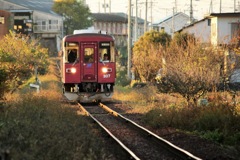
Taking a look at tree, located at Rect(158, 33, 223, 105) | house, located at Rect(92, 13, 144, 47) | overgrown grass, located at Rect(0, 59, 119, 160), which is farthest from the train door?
house, located at Rect(92, 13, 144, 47)

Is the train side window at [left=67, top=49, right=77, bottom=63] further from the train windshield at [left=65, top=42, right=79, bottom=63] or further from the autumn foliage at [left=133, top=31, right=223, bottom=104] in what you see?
the autumn foliage at [left=133, top=31, right=223, bottom=104]

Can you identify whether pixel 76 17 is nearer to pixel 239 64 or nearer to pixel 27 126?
pixel 239 64

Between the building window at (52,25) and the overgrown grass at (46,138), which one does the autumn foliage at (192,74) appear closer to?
the overgrown grass at (46,138)

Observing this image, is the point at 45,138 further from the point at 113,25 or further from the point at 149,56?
the point at 113,25

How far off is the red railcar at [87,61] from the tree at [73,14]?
187ft

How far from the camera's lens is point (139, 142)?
12891 mm

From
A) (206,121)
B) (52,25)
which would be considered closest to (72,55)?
(206,121)

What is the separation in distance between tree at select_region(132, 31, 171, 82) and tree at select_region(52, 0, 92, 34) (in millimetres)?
35087

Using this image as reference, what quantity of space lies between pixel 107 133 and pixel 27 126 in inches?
95.5

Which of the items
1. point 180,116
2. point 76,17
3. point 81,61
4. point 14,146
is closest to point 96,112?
point 81,61

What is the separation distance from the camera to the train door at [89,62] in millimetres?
23781

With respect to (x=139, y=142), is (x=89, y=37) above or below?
above

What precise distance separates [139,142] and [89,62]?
449 inches

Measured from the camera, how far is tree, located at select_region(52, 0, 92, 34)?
80875 mm
